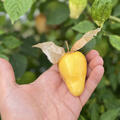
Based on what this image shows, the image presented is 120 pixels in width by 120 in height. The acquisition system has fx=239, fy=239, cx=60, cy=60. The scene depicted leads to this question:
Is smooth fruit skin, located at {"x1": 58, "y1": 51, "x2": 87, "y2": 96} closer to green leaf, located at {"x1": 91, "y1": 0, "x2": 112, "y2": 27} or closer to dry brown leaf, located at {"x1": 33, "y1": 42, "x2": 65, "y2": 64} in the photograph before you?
dry brown leaf, located at {"x1": 33, "y1": 42, "x2": 65, "y2": 64}

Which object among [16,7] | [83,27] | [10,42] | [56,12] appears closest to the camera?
[16,7]

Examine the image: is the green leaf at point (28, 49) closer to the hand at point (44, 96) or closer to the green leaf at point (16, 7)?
the hand at point (44, 96)

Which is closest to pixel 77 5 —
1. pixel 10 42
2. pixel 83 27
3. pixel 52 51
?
pixel 83 27

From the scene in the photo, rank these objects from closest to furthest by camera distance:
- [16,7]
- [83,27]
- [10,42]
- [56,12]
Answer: [16,7] < [83,27] < [10,42] < [56,12]

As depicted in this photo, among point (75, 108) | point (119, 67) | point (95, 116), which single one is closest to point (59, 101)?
point (75, 108)

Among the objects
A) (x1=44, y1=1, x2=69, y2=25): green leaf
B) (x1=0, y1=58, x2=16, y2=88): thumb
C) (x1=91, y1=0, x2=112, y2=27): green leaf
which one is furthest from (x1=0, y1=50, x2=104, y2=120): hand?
(x1=44, y1=1, x2=69, y2=25): green leaf

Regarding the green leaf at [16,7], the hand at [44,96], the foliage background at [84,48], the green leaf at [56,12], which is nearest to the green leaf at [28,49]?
the foliage background at [84,48]

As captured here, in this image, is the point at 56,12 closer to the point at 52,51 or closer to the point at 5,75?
the point at 52,51

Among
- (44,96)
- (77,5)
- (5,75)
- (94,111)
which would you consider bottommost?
(94,111)

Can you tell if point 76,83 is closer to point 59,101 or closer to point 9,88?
point 59,101
